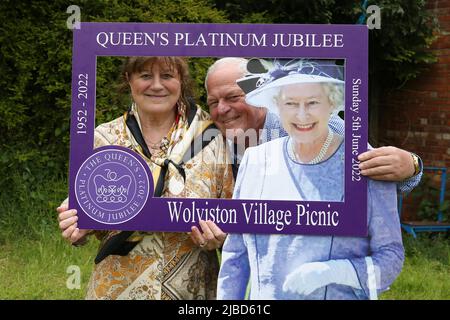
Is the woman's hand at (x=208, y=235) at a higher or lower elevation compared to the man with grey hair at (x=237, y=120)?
lower

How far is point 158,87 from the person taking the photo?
99.7 inches

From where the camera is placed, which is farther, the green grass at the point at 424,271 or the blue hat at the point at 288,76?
the green grass at the point at 424,271

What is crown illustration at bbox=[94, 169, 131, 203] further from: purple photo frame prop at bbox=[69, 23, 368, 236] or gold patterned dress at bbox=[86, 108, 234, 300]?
gold patterned dress at bbox=[86, 108, 234, 300]

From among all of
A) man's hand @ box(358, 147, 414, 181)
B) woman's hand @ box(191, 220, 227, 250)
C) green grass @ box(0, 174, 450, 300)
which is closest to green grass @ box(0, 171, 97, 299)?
green grass @ box(0, 174, 450, 300)

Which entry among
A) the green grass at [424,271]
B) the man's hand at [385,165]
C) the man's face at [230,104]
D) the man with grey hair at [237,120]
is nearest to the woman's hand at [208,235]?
the man with grey hair at [237,120]

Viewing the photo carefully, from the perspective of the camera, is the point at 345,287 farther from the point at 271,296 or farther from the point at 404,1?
the point at 404,1

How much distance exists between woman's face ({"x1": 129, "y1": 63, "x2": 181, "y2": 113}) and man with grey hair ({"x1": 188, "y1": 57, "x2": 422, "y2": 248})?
0.13 meters

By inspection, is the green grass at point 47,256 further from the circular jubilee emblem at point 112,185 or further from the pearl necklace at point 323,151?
the pearl necklace at point 323,151

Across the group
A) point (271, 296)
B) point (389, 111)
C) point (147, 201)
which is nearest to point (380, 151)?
point (271, 296)

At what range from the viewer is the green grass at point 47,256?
4.44m

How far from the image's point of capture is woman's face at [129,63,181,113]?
2.54 m

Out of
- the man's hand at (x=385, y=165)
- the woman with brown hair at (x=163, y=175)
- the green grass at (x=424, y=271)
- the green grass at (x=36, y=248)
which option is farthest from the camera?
the green grass at (x=424, y=271)

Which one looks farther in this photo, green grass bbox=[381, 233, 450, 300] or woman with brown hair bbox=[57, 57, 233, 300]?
green grass bbox=[381, 233, 450, 300]

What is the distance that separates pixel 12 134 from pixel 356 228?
372cm
